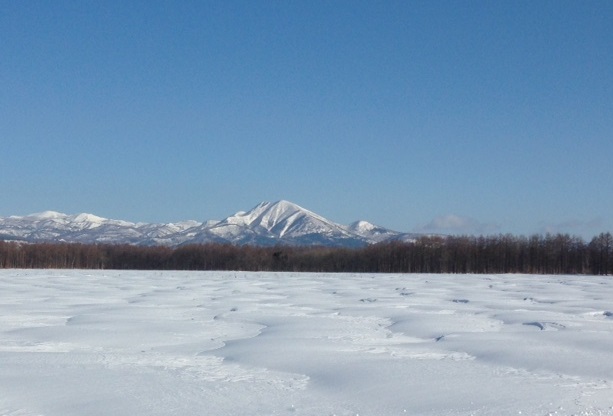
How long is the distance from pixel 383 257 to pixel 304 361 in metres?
50.1

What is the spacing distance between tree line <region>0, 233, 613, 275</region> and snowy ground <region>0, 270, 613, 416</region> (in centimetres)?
4110

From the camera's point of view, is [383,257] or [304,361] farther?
[383,257]

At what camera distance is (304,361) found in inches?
299

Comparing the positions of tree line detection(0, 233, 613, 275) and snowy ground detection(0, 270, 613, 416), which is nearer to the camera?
snowy ground detection(0, 270, 613, 416)

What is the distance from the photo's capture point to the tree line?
2093 inches

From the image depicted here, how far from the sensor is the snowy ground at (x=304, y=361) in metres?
5.78

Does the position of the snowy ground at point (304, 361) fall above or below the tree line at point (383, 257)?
below

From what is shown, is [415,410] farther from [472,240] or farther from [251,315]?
[472,240]

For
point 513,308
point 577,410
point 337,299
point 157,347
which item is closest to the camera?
point 577,410

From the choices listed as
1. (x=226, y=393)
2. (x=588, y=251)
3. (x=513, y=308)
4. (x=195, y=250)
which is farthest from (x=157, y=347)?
(x=195, y=250)

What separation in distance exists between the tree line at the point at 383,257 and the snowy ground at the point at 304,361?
4110cm

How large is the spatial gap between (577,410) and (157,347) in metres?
4.84

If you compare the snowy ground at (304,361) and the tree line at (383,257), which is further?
the tree line at (383,257)

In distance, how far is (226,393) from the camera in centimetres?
615
